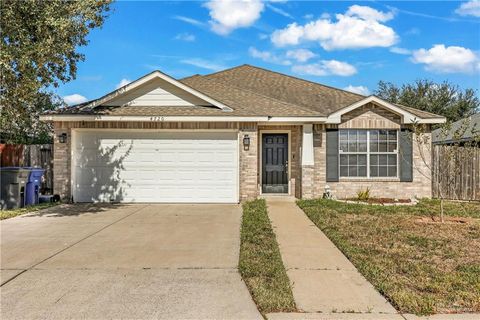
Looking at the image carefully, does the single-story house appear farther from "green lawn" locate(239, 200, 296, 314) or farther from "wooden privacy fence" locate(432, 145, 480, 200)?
"green lawn" locate(239, 200, 296, 314)

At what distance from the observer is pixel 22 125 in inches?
829

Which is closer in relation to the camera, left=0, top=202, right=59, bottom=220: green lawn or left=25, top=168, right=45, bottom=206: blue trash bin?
left=0, top=202, right=59, bottom=220: green lawn

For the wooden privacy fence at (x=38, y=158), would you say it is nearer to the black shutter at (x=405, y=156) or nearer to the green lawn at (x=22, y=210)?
the green lawn at (x=22, y=210)

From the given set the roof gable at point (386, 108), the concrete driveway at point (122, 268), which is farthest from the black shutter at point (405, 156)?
the concrete driveway at point (122, 268)

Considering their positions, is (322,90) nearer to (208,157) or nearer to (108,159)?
(208,157)

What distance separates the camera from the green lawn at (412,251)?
14.0 ft

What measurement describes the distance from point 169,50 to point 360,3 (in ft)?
24.4

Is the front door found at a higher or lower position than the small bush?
higher

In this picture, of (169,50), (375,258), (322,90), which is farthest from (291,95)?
(375,258)

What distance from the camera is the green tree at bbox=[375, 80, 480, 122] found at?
117 feet

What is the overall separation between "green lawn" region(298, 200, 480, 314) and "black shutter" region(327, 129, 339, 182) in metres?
2.11

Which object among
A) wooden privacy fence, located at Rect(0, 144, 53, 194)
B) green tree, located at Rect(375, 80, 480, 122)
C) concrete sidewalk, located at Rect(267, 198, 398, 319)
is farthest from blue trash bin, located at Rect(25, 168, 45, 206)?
green tree, located at Rect(375, 80, 480, 122)

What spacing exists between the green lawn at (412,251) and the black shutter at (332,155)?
2112 millimetres

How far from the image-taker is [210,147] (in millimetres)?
12281
